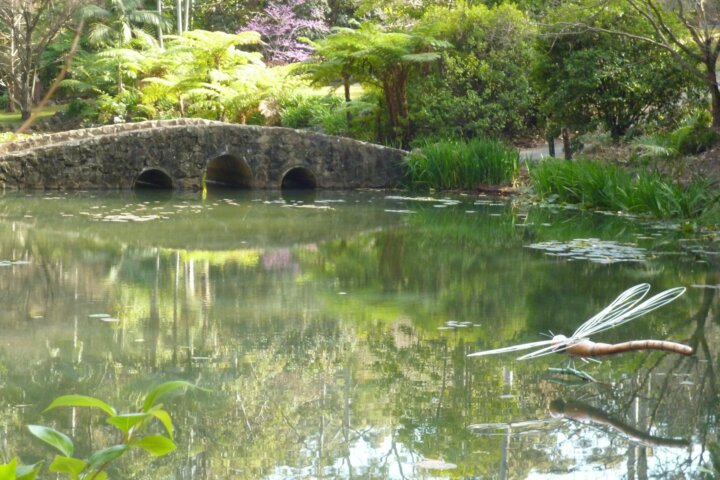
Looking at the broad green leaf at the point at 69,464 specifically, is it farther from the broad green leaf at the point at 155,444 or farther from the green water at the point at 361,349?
the green water at the point at 361,349

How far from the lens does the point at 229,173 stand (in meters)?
20.1

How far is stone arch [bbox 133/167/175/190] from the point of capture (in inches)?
711

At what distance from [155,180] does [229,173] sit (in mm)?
1447

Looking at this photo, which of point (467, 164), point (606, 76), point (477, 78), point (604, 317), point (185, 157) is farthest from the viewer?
point (477, 78)

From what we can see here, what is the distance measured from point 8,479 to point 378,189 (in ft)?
55.3

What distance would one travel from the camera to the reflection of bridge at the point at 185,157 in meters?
17.1

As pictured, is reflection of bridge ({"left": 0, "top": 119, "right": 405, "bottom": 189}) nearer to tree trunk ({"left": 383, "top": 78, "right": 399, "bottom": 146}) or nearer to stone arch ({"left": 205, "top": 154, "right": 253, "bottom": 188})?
stone arch ({"left": 205, "top": 154, "right": 253, "bottom": 188})

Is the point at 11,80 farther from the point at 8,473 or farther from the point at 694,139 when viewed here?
the point at 8,473

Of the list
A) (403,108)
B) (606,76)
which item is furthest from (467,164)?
(403,108)

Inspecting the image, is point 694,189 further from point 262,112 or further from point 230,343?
point 262,112

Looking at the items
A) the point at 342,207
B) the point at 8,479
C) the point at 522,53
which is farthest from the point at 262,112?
the point at 8,479

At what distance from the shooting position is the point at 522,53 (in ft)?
63.5

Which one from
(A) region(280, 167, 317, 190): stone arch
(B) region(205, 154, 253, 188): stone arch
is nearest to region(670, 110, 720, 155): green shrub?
(A) region(280, 167, 317, 190): stone arch

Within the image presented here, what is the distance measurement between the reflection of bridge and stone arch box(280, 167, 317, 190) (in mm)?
38
